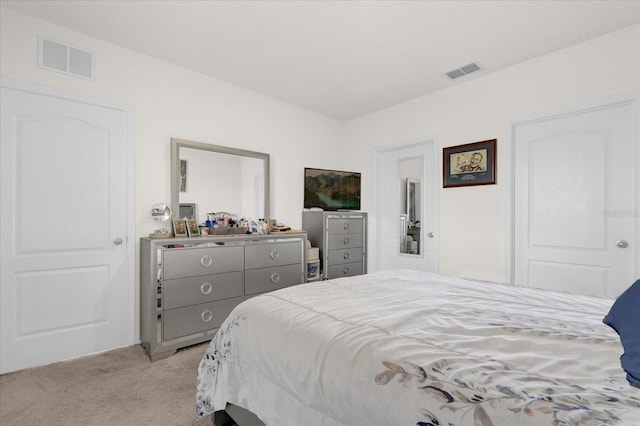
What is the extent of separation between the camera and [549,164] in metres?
2.90

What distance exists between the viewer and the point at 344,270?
416cm

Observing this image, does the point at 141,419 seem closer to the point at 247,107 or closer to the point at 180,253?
the point at 180,253

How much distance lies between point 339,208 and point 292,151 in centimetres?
102

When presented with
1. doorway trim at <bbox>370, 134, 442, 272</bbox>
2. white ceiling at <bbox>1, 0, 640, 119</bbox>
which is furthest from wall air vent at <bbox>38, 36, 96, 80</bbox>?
doorway trim at <bbox>370, 134, 442, 272</bbox>

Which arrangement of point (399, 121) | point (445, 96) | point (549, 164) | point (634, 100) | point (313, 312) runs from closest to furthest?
1. point (313, 312)
2. point (634, 100)
3. point (549, 164)
4. point (445, 96)
5. point (399, 121)

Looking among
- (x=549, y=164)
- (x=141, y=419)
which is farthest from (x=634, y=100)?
(x=141, y=419)

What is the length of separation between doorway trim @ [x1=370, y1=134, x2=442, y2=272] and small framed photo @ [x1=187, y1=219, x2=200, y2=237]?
2.41 m

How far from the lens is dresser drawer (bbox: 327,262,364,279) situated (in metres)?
4.01

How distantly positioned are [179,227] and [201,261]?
434mm

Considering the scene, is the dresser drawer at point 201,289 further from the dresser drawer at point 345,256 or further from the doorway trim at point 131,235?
the dresser drawer at point 345,256

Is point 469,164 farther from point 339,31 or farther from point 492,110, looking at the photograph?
point 339,31

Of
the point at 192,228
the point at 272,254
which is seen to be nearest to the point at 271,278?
the point at 272,254

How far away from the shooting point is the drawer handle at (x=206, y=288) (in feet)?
9.07

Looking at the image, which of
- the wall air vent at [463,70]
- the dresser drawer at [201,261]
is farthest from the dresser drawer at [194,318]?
the wall air vent at [463,70]
